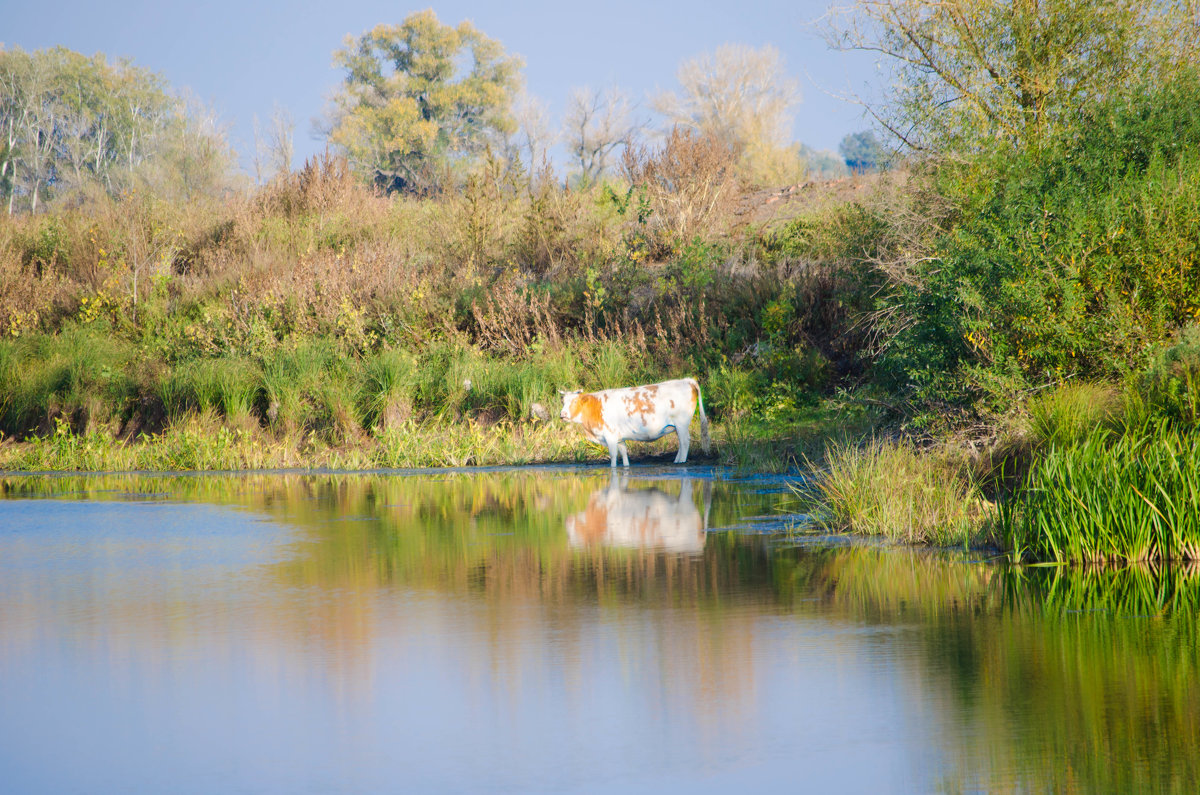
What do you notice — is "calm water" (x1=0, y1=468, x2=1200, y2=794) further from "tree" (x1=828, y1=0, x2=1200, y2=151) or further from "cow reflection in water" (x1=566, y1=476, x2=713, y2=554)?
"tree" (x1=828, y1=0, x2=1200, y2=151)

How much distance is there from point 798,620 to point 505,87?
214 ft

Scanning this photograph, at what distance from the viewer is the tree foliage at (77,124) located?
61.7 metres

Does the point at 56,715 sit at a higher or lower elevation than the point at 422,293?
lower

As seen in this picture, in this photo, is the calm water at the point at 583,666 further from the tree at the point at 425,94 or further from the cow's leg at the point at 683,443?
the tree at the point at 425,94

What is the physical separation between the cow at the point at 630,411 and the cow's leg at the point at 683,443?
0.22 ft

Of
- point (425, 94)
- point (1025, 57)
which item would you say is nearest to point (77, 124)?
point (425, 94)

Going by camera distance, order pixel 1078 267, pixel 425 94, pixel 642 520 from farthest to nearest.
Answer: pixel 425 94 < pixel 642 520 < pixel 1078 267

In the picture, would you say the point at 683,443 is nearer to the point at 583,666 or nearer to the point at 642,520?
the point at 642,520

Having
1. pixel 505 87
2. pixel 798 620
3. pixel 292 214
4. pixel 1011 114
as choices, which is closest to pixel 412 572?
pixel 798 620

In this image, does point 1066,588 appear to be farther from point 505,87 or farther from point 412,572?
point 505,87

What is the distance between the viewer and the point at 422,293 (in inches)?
866

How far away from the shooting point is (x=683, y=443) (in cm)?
1523

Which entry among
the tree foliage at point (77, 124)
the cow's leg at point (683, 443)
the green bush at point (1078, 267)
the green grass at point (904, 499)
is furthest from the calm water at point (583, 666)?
the tree foliage at point (77, 124)

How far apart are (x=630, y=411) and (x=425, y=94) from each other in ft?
181
